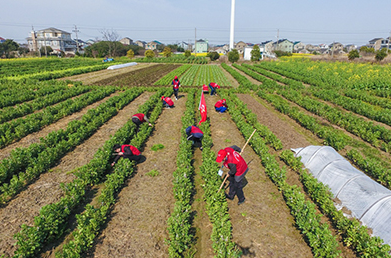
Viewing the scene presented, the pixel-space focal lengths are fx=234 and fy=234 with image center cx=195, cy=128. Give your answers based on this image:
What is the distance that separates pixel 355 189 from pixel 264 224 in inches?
113

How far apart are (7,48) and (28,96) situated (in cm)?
7372

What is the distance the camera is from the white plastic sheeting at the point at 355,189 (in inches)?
231

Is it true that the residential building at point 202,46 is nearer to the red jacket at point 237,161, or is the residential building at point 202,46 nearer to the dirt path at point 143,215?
the dirt path at point 143,215

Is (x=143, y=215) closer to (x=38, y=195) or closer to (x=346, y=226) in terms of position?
(x=38, y=195)

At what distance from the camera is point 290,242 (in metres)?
6.12

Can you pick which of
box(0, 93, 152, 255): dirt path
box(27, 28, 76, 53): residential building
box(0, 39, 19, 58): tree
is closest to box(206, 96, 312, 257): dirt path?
box(0, 93, 152, 255): dirt path

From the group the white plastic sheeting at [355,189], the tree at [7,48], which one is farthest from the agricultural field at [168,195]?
the tree at [7,48]

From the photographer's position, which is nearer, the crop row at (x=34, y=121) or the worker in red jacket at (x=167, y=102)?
the crop row at (x=34, y=121)

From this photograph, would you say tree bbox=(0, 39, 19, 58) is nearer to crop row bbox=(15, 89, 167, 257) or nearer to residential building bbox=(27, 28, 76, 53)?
residential building bbox=(27, 28, 76, 53)

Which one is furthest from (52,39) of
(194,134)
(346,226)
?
(346,226)

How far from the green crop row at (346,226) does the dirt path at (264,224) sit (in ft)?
3.36

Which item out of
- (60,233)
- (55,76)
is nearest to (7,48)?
(55,76)

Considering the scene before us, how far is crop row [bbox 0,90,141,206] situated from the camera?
25.2ft

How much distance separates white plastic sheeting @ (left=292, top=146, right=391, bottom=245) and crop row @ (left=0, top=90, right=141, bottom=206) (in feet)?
33.1
